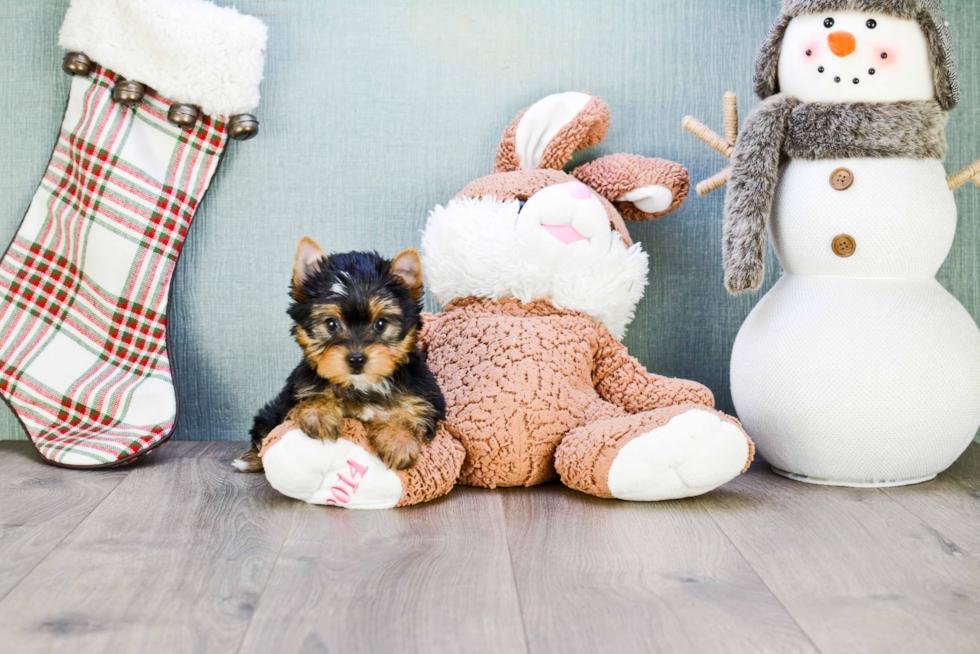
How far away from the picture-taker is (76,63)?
1.71 meters

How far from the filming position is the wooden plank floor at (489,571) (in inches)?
36.2

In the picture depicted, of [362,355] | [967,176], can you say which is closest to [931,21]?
[967,176]

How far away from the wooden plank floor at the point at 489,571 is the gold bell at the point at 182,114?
2.45ft

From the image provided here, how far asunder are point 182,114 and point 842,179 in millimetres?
1305

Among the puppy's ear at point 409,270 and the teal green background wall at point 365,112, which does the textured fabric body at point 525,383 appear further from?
the teal green background wall at point 365,112

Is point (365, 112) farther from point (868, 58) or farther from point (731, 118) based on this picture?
point (868, 58)

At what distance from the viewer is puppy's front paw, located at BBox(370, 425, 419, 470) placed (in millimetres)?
1312

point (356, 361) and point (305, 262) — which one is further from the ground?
point (305, 262)

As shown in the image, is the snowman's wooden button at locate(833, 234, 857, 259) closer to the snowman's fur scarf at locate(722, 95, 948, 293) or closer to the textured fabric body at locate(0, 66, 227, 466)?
the snowman's fur scarf at locate(722, 95, 948, 293)

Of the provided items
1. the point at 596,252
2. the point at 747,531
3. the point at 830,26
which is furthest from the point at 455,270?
the point at 830,26

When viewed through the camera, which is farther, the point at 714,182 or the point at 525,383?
the point at 714,182

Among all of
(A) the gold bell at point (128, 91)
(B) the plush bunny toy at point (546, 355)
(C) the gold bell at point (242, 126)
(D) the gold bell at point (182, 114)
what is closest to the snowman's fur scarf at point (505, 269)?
(B) the plush bunny toy at point (546, 355)

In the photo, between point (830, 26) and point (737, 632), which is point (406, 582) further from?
point (830, 26)

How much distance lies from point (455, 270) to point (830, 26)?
813 millimetres
